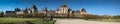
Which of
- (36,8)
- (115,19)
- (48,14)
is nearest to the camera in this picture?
(36,8)

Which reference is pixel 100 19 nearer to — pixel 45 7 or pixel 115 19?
pixel 115 19

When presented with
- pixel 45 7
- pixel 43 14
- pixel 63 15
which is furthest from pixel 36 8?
pixel 63 15

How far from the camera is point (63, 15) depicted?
63.0 ft

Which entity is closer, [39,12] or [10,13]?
[39,12]

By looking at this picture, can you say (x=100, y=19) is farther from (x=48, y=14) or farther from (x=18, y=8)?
(x=18, y=8)

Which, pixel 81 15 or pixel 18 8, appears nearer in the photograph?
pixel 18 8

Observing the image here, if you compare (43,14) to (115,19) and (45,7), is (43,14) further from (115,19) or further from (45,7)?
(115,19)

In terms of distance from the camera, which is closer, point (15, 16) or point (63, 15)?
point (15, 16)

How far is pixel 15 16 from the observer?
17.8m

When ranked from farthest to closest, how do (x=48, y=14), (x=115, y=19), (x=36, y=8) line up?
(x=48, y=14) < (x=115, y=19) < (x=36, y=8)

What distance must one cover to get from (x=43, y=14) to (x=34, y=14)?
3.38ft

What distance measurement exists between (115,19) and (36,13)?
509 cm

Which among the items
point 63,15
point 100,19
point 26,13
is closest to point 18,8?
point 26,13

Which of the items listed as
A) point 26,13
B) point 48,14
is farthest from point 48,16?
point 26,13
